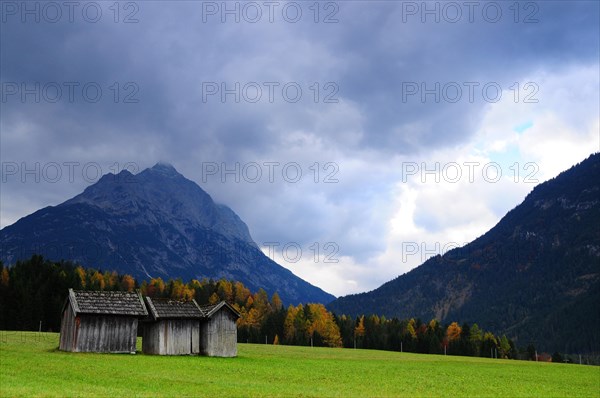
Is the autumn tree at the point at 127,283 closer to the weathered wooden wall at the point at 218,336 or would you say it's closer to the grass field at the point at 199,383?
the weathered wooden wall at the point at 218,336

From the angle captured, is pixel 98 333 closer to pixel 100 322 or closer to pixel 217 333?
pixel 100 322

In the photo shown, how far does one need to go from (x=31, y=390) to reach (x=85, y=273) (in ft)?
464

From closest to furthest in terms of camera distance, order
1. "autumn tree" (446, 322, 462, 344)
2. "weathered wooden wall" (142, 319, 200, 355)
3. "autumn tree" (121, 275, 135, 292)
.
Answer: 1. "weathered wooden wall" (142, 319, 200, 355)
2. "autumn tree" (446, 322, 462, 344)
3. "autumn tree" (121, 275, 135, 292)

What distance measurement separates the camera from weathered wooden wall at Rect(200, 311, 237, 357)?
214ft

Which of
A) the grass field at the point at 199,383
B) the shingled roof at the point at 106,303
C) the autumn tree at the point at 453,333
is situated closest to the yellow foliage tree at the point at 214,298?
the autumn tree at the point at 453,333

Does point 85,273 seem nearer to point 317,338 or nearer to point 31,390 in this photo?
point 317,338

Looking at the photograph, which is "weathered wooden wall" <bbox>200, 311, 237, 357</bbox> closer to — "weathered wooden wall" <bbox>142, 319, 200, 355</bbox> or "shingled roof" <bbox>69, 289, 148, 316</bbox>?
"weathered wooden wall" <bbox>142, 319, 200, 355</bbox>

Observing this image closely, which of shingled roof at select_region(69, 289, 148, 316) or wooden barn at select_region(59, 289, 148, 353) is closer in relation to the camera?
wooden barn at select_region(59, 289, 148, 353)

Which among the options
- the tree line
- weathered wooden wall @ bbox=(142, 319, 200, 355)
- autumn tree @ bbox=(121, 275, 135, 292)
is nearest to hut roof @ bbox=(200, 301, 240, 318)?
weathered wooden wall @ bbox=(142, 319, 200, 355)

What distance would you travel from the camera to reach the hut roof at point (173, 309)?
63181mm

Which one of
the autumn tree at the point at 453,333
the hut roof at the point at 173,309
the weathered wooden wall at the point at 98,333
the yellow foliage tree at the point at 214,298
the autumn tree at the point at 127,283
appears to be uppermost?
the autumn tree at the point at 127,283

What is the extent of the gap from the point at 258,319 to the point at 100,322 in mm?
107499

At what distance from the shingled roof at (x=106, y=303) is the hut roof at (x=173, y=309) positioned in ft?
4.63

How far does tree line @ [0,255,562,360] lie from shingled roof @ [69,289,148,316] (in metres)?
53.9
